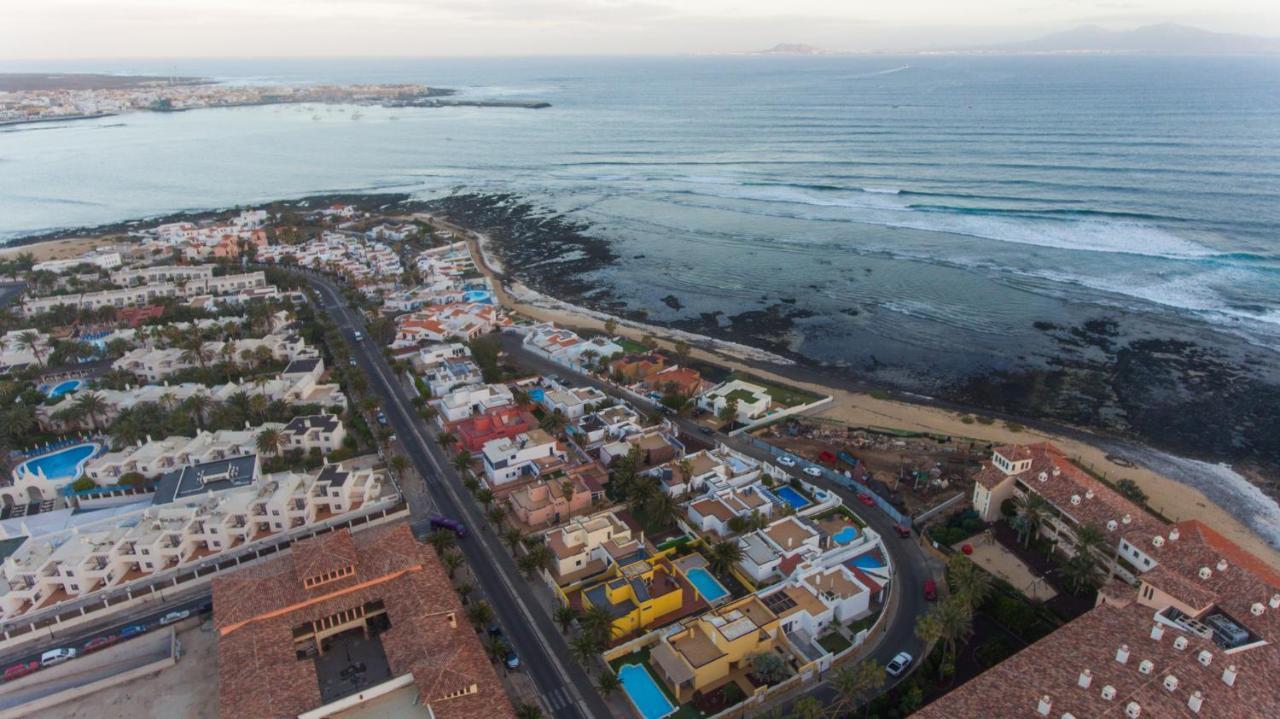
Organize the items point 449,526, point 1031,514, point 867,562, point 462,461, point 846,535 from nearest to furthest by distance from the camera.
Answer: point 867,562 → point 1031,514 → point 846,535 → point 449,526 → point 462,461

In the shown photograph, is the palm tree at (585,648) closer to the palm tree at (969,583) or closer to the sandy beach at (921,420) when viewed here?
the palm tree at (969,583)

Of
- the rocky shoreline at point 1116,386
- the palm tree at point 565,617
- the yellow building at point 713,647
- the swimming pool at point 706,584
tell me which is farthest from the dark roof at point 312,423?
the rocky shoreline at point 1116,386

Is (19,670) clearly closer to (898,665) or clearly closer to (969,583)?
(898,665)

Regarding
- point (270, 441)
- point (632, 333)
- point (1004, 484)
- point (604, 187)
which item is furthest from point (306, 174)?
point (1004, 484)

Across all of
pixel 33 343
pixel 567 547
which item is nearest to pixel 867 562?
pixel 567 547

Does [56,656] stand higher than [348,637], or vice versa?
[56,656]

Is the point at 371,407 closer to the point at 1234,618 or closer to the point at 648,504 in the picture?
the point at 648,504
